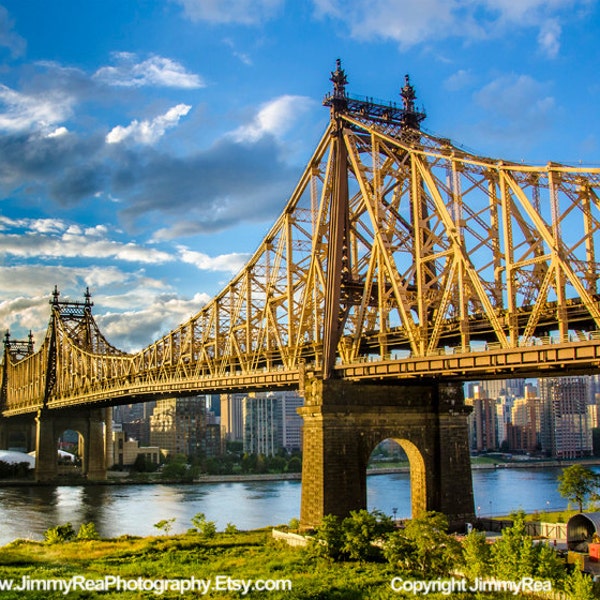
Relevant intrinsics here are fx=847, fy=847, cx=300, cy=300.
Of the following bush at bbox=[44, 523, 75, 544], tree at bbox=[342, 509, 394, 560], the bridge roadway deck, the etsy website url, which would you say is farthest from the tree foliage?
bush at bbox=[44, 523, 75, 544]

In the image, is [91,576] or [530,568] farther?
[91,576]

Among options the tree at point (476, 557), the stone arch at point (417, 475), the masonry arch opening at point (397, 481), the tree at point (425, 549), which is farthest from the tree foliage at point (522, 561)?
the stone arch at point (417, 475)

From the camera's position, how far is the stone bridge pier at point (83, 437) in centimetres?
10469

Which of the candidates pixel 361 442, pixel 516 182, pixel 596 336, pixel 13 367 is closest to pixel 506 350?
pixel 596 336

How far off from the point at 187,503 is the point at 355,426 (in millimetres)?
43457

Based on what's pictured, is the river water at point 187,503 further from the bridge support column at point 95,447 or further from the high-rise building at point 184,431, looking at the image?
the high-rise building at point 184,431

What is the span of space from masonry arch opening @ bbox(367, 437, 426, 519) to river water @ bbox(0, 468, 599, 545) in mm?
206

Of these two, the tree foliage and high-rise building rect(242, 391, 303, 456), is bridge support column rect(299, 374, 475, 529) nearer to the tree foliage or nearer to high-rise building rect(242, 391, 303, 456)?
the tree foliage

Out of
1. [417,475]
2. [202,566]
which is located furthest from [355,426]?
[202,566]

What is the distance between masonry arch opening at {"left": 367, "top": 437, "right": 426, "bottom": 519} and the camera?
139ft

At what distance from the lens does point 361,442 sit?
41.0 meters

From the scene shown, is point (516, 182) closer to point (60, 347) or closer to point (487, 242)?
point (487, 242)

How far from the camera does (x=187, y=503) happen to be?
8019 centimetres

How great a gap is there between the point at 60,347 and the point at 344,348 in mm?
81387
